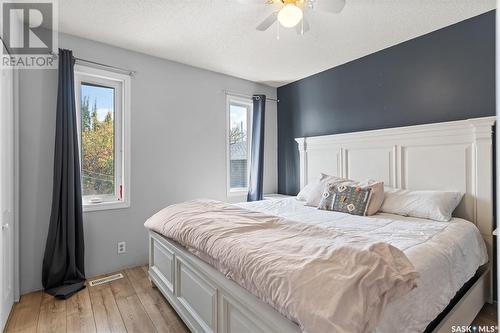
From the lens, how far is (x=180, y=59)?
318 centimetres

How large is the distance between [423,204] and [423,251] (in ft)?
3.23

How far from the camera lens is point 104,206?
2768 mm

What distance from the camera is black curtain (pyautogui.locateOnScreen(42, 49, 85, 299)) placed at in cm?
238

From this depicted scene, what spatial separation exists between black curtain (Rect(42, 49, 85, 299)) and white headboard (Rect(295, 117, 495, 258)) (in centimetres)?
286

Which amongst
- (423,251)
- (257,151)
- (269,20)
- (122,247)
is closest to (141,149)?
(122,247)

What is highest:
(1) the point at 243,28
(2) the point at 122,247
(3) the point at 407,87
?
(1) the point at 243,28

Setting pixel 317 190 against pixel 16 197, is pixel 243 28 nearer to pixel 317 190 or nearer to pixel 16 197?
pixel 317 190

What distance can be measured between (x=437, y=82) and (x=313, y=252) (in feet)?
7.78

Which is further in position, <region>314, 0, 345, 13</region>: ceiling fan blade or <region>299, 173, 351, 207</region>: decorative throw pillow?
<region>299, 173, 351, 207</region>: decorative throw pillow

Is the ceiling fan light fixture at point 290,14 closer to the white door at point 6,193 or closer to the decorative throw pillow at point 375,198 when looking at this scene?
the decorative throw pillow at point 375,198

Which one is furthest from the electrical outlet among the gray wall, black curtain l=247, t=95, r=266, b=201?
black curtain l=247, t=95, r=266, b=201

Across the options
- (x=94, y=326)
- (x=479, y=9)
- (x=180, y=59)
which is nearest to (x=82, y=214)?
(x=94, y=326)

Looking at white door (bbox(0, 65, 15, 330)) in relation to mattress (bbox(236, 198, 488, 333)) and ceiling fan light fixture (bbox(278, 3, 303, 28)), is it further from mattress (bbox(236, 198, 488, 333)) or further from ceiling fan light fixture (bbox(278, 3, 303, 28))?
mattress (bbox(236, 198, 488, 333))

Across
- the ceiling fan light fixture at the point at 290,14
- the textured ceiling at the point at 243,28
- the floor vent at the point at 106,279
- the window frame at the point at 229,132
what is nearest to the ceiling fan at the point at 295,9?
the ceiling fan light fixture at the point at 290,14
